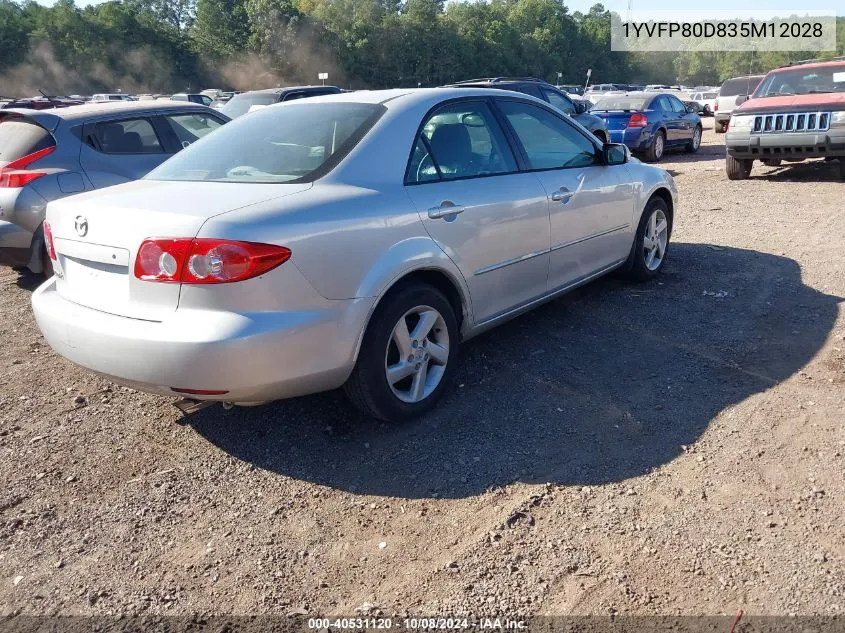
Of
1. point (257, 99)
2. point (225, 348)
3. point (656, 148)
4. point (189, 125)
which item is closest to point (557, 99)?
point (656, 148)

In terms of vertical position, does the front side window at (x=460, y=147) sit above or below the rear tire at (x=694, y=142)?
above

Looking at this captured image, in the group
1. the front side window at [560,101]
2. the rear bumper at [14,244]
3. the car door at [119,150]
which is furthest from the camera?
the front side window at [560,101]

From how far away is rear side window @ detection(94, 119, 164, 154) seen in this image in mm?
6578

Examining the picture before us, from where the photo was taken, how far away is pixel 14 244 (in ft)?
19.9

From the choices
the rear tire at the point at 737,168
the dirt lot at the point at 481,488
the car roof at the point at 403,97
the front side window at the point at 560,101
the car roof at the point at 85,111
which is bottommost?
the dirt lot at the point at 481,488

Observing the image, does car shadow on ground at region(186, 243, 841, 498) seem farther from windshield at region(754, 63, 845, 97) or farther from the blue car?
the blue car

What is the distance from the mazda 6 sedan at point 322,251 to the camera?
297cm

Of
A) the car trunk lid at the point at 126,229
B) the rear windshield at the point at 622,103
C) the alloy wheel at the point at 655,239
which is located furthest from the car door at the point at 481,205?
the rear windshield at the point at 622,103

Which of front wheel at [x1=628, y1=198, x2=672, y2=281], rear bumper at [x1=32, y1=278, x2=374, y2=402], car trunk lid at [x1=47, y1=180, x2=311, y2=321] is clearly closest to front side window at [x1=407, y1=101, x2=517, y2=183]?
car trunk lid at [x1=47, y1=180, x2=311, y2=321]

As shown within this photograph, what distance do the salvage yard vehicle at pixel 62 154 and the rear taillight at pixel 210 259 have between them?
376cm

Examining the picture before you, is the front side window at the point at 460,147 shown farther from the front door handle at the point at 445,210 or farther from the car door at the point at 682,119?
the car door at the point at 682,119

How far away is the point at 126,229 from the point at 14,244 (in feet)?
12.1

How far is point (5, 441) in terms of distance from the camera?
3729 millimetres

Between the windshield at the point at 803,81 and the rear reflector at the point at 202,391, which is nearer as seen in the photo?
the rear reflector at the point at 202,391
